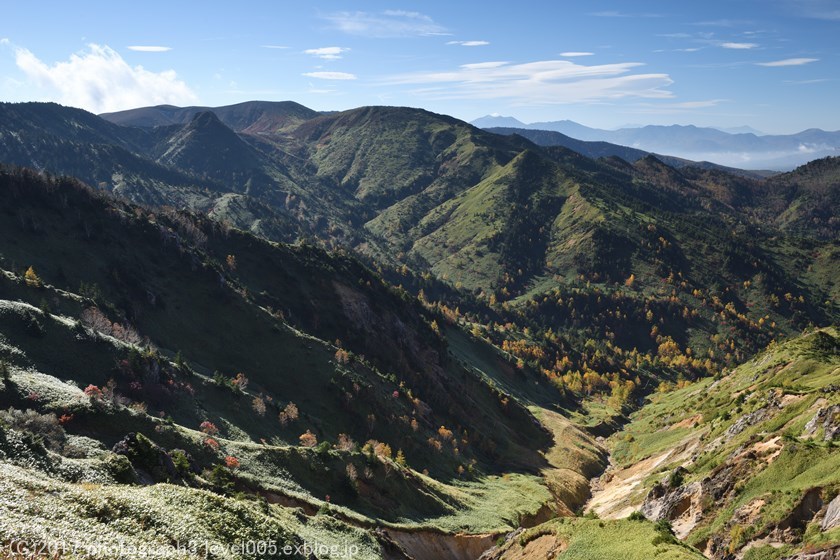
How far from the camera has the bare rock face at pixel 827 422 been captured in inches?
2442

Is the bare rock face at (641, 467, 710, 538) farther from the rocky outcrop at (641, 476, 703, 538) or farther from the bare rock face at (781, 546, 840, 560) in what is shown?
the bare rock face at (781, 546, 840, 560)

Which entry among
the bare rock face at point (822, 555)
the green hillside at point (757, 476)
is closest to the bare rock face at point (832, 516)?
the green hillside at point (757, 476)

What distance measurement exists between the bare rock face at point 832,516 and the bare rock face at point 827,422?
1795cm

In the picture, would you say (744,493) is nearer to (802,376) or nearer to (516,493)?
(516,493)

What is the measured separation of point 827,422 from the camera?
6462 centimetres

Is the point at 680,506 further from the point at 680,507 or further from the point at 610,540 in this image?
the point at 610,540

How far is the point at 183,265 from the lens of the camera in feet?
527

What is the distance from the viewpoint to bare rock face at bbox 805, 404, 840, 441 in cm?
6202

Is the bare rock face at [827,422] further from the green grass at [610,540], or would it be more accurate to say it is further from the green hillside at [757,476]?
the green grass at [610,540]

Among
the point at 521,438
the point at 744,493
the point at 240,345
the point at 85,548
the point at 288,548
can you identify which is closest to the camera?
the point at 85,548

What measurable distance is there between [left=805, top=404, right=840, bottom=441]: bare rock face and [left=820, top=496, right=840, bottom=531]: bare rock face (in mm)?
17954

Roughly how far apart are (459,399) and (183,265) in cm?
10278

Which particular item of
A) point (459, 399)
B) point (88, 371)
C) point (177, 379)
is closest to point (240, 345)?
point (177, 379)

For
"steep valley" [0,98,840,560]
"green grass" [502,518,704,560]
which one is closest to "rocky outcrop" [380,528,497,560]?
"steep valley" [0,98,840,560]
